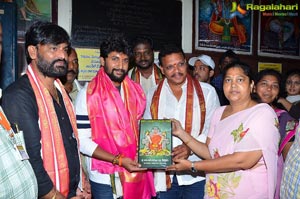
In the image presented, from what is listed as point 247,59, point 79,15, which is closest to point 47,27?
point 79,15

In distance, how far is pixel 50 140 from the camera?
2.13 m

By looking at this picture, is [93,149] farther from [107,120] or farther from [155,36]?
[155,36]

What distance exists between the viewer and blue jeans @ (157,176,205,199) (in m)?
2.94

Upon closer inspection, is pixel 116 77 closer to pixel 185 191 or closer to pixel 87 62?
pixel 185 191

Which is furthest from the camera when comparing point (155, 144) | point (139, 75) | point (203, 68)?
point (203, 68)

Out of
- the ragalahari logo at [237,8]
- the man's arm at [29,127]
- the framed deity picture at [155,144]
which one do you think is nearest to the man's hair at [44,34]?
the man's arm at [29,127]

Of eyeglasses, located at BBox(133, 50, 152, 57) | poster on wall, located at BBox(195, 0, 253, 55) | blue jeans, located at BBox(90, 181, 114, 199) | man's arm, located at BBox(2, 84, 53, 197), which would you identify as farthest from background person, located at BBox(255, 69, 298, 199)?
poster on wall, located at BBox(195, 0, 253, 55)

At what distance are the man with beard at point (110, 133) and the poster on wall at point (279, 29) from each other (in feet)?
13.6

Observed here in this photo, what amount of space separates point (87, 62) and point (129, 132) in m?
2.02

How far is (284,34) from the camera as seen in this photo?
21.2 ft

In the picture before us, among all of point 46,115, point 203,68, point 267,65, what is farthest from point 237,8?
point 46,115

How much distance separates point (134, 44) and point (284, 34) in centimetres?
366

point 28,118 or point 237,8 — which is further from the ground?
point 237,8

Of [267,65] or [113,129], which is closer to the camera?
[113,129]
